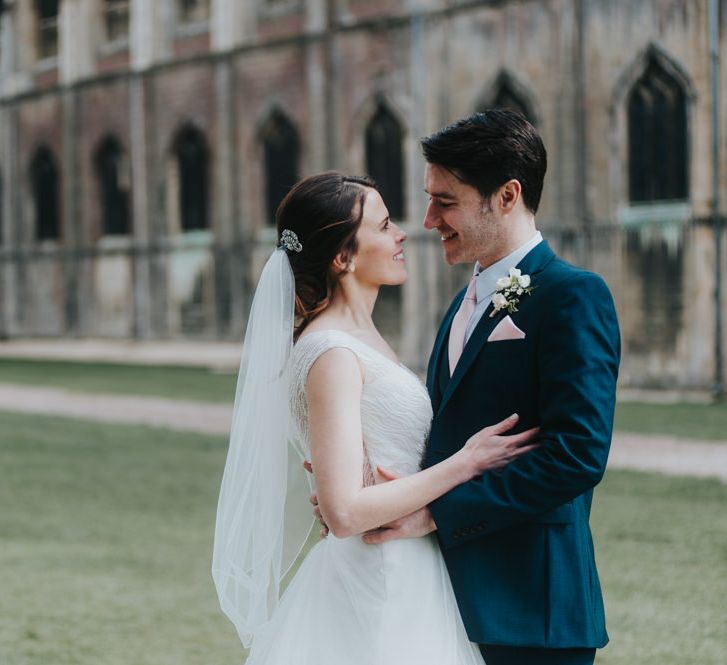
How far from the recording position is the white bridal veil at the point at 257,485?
3434mm

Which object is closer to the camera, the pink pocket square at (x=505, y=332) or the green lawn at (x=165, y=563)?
the pink pocket square at (x=505, y=332)

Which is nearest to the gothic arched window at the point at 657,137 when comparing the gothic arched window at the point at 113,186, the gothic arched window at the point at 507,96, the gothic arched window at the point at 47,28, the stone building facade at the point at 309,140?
the stone building facade at the point at 309,140

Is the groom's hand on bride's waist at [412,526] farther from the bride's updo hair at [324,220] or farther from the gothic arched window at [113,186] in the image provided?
the gothic arched window at [113,186]

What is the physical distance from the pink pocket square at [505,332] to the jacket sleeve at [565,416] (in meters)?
0.06

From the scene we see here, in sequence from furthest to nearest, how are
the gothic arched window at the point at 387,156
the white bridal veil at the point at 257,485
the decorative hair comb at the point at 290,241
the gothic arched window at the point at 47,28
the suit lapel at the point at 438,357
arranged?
the gothic arched window at the point at 47,28 < the gothic arched window at the point at 387,156 < the white bridal veil at the point at 257,485 < the decorative hair comb at the point at 290,241 < the suit lapel at the point at 438,357

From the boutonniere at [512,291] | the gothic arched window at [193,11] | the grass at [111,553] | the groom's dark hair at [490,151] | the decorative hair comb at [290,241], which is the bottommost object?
the grass at [111,553]

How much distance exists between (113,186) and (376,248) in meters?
28.0

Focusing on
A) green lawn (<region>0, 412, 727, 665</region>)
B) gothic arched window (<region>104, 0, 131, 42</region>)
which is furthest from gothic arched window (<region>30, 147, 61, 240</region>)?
green lawn (<region>0, 412, 727, 665</region>)

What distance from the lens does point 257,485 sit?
353 centimetres

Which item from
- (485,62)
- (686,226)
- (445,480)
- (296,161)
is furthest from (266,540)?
(296,161)

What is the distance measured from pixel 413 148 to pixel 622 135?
4.48 metres

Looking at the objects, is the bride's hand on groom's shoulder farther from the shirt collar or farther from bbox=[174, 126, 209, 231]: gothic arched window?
bbox=[174, 126, 209, 231]: gothic arched window

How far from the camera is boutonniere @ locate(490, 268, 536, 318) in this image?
275 centimetres

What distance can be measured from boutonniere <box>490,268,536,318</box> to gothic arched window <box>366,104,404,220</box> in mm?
20213
